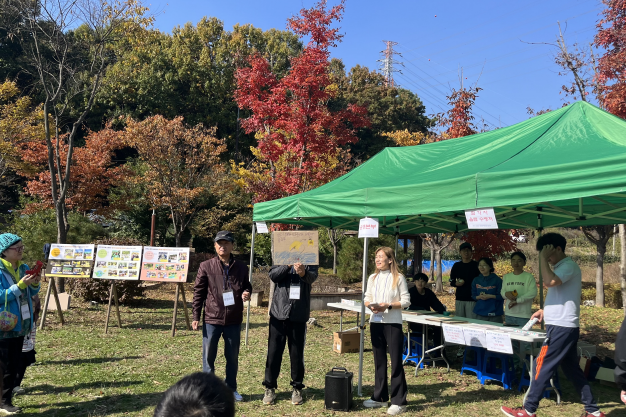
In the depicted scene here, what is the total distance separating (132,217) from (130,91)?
33.2ft

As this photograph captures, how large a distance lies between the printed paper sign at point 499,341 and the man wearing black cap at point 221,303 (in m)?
2.59

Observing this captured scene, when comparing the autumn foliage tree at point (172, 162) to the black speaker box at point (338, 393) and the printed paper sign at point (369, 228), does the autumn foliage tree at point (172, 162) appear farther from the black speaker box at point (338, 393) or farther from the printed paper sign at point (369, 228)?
the black speaker box at point (338, 393)

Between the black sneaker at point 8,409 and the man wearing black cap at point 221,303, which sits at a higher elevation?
the man wearing black cap at point 221,303

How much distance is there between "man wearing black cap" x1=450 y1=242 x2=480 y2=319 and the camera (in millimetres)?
7184

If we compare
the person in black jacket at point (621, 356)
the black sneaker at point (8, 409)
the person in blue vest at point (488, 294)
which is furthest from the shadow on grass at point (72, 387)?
the person in black jacket at point (621, 356)

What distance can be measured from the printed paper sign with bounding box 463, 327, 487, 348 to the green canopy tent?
1.30m

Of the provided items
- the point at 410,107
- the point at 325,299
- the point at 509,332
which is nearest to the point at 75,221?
the point at 325,299

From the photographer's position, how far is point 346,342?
23.5 ft

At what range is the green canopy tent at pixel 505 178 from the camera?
4117 millimetres

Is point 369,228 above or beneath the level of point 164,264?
above

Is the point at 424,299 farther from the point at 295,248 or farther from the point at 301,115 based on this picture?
the point at 301,115

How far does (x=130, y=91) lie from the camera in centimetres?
2642

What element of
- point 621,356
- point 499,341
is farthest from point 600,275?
point 621,356

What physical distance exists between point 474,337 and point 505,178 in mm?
1805
